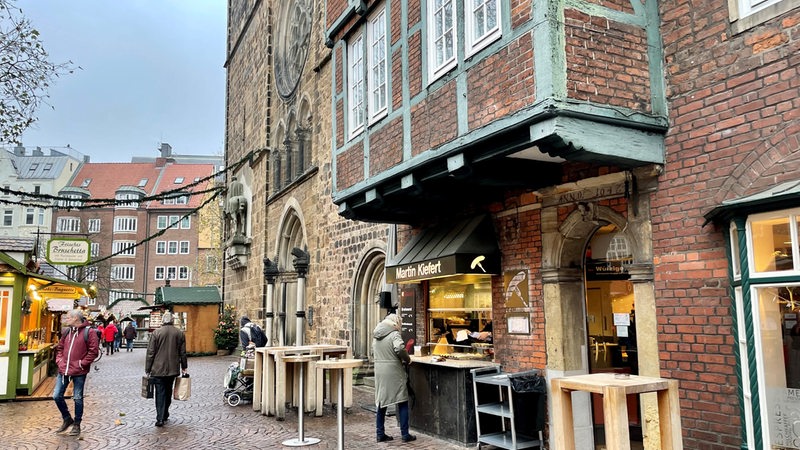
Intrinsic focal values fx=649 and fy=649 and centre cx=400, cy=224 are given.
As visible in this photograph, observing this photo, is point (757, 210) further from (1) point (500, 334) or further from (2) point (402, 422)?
(2) point (402, 422)

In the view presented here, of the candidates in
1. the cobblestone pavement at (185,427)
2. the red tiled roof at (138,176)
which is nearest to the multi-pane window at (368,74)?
the cobblestone pavement at (185,427)

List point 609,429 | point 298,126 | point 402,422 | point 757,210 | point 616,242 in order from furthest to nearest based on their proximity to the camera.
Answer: point 298,126 → point 402,422 → point 616,242 → point 757,210 → point 609,429

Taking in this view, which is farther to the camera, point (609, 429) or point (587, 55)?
point (587, 55)

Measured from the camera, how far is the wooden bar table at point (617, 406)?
463 centimetres

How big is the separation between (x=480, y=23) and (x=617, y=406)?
179 inches

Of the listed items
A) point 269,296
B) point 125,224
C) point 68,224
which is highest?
point 125,224

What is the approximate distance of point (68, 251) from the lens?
15992mm

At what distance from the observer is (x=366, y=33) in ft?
34.5

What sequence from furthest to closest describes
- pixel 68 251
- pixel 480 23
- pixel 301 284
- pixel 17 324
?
1. pixel 301 284
2. pixel 68 251
3. pixel 17 324
4. pixel 480 23

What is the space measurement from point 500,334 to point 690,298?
10.2 feet

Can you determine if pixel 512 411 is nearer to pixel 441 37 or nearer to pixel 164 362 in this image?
pixel 441 37

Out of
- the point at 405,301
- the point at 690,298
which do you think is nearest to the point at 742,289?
the point at 690,298

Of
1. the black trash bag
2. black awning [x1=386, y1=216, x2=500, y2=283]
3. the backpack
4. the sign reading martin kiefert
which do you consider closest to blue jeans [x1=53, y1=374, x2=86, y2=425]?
the backpack

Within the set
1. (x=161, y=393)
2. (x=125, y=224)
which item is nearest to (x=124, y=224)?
(x=125, y=224)
